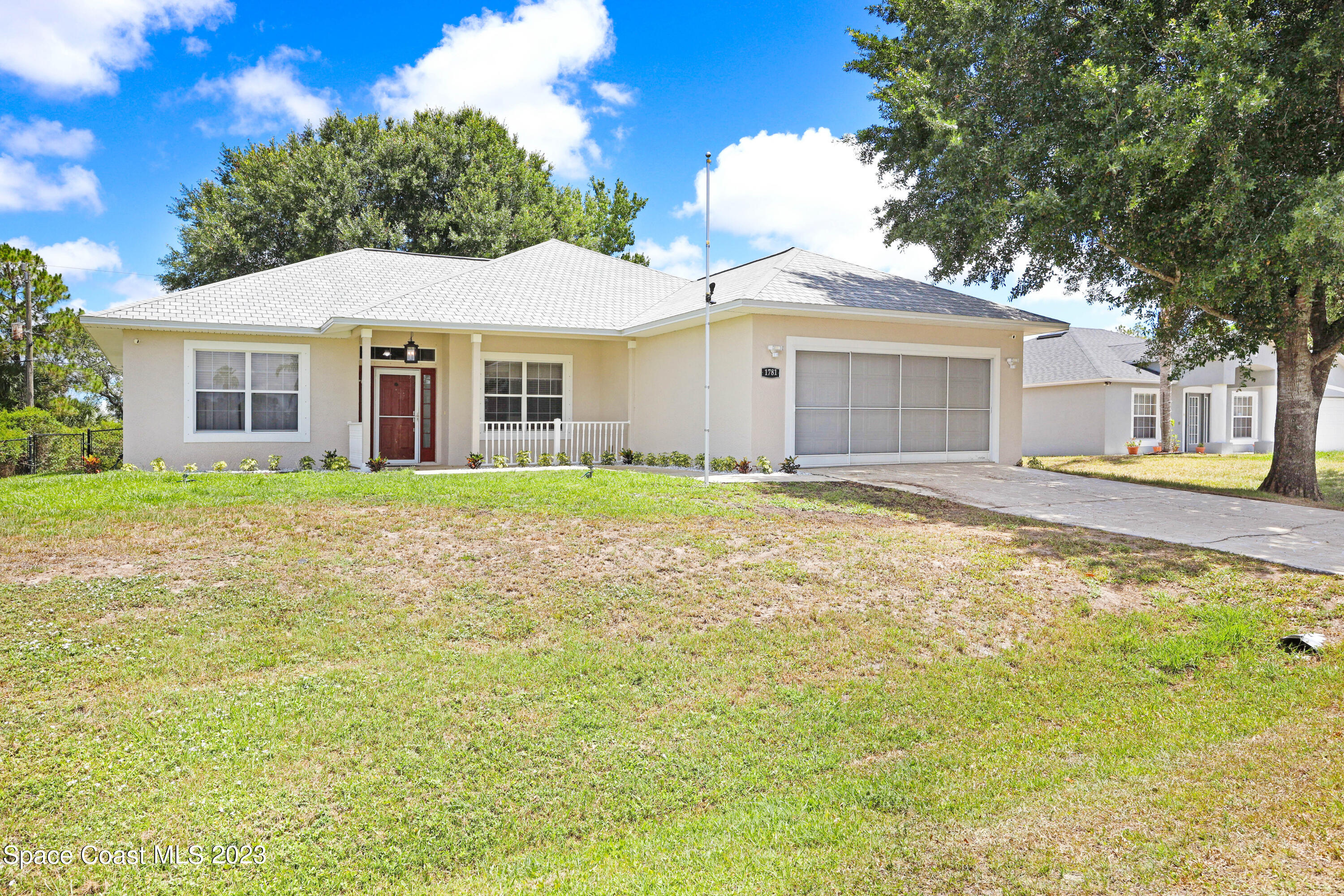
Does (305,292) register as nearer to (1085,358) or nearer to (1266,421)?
(1085,358)

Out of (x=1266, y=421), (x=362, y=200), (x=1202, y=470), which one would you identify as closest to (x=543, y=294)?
(x=362, y=200)

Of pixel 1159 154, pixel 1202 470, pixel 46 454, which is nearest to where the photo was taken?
pixel 1159 154

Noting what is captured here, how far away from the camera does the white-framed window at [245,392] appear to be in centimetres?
1410

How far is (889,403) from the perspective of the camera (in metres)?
14.3

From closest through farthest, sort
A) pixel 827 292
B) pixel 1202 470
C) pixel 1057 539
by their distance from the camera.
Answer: pixel 1057 539 < pixel 827 292 < pixel 1202 470

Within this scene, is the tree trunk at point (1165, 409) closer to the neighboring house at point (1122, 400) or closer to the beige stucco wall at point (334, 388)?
the neighboring house at point (1122, 400)

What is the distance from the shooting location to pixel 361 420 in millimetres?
15094

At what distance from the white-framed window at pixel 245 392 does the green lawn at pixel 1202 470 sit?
15.2 m

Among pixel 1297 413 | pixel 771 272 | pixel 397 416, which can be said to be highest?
pixel 771 272

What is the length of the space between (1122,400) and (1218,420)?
16.7 ft

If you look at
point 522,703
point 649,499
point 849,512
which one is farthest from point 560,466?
point 522,703

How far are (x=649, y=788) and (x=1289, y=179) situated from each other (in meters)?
12.4

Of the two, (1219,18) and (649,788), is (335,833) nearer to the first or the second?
(649,788)

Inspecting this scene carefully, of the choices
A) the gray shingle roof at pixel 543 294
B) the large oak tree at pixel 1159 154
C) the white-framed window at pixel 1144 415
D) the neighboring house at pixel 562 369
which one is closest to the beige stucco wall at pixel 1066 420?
the white-framed window at pixel 1144 415
